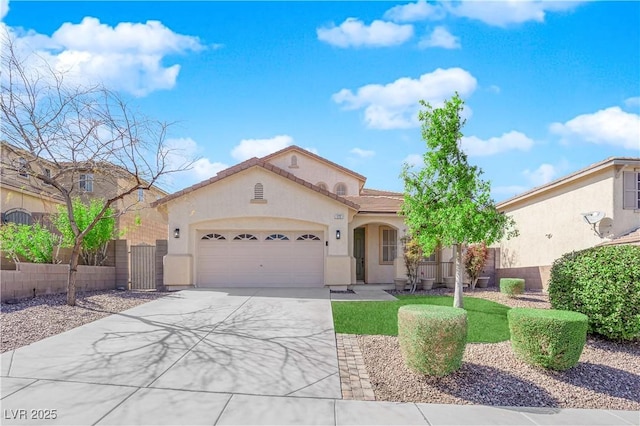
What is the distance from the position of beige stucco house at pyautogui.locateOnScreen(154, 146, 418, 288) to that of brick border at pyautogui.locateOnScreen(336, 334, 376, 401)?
25.7 ft

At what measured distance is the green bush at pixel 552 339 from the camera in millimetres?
6141

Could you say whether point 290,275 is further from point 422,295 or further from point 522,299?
point 522,299

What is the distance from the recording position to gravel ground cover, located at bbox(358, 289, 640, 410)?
549 centimetres

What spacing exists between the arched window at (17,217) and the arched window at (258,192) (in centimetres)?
1099

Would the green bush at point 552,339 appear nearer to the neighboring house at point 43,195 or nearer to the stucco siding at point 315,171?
the neighboring house at point 43,195

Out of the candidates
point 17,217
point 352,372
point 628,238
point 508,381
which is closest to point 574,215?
point 628,238

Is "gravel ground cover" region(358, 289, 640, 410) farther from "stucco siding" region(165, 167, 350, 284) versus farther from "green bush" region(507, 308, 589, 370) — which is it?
"stucco siding" region(165, 167, 350, 284)

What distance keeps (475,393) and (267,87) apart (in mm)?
10495

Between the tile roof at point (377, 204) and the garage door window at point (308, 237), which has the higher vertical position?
the tile roof at point (377, 204)

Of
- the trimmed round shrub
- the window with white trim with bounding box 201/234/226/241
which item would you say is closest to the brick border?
the trimmed round shrub

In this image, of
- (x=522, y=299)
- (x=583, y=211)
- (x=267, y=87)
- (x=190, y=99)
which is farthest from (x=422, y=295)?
(x=190, y=99)

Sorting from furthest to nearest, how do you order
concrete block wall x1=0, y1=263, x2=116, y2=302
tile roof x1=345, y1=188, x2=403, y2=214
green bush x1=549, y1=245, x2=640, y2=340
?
tile roof x1=345, y1=188, x2=403, y2=214 → concrete block wall x1=0, y1=263, x2=116, y2=302 → green bush x1=549, y1=245, x2=640, y2=340

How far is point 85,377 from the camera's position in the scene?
5.58 meters

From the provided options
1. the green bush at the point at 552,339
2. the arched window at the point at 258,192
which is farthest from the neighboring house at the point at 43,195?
the green bush at the point at 552,339
